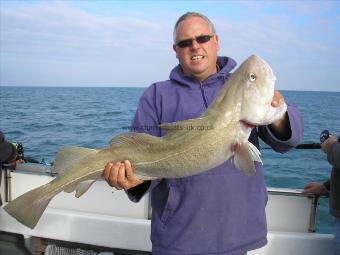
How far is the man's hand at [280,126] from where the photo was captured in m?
2.83

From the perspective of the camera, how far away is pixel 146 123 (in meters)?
3.26

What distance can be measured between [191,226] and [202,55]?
56.8 inches

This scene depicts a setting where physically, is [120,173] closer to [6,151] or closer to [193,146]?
[193,146]

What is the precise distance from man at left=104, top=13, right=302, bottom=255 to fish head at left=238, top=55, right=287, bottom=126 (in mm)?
78

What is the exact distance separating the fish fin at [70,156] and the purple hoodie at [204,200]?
48 centimetres

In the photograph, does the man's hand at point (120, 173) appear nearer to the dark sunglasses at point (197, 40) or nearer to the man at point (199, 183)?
the man at point (199, 183)

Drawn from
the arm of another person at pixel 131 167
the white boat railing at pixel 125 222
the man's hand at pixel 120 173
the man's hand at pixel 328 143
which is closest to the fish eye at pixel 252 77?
the arm of another person at pixel 131 167

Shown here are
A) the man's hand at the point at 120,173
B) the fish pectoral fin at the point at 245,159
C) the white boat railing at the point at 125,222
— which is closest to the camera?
the fish pectoral fin at the point at 245,159

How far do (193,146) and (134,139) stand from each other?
1.61ft

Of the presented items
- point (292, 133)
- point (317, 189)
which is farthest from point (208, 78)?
point (317, 189)

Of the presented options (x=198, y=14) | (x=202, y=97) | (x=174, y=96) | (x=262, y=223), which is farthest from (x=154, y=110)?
(x=262, y=223)

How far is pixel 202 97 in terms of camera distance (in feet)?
10.8

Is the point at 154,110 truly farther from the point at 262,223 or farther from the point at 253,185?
the point at 262,223

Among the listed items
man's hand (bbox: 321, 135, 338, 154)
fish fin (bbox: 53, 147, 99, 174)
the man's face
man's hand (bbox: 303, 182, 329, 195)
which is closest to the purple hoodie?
the man's face
